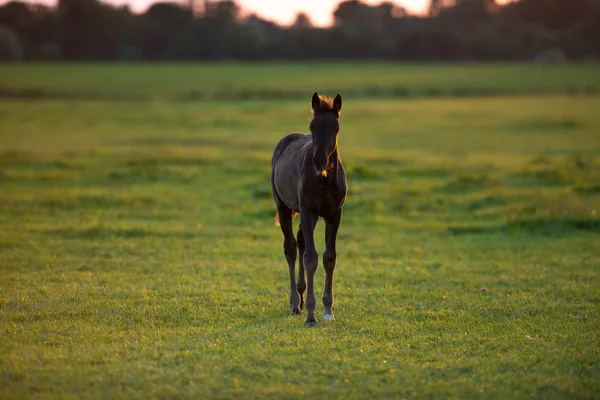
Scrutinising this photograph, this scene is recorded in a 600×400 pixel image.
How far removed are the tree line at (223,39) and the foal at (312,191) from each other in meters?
108

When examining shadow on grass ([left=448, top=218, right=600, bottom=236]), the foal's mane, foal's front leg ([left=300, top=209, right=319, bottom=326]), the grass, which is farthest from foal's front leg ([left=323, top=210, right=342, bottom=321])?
the grass

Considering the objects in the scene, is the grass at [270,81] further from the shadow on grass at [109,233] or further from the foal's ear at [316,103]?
the foal's ear at [316,103]

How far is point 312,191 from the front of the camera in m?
8.42

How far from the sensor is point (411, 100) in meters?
59.8

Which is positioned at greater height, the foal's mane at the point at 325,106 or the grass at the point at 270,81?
the grass at the point at 270,81

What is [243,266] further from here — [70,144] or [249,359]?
[70,144]

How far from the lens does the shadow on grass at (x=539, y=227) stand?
48.0 feet

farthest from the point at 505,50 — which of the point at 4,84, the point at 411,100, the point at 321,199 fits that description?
the point at 321,199

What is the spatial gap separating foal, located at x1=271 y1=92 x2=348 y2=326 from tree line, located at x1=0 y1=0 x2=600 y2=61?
4242 inches

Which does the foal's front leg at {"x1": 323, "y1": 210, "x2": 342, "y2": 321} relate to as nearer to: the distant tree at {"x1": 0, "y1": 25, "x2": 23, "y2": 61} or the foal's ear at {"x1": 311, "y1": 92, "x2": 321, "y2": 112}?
the foal's ear at {"x1": 311, "y1": 92, "x2": 321, "y2": 112}

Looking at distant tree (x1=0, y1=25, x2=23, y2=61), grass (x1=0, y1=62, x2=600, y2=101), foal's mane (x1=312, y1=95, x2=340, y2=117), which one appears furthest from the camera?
distant tree (x1=0, y1=25, x2=23, y2=61)

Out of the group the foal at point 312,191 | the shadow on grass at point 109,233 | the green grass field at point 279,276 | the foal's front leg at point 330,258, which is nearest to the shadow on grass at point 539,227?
the green grass field at point 279,276

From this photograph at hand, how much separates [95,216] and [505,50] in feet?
384

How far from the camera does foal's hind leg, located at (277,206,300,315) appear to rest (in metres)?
9.24
